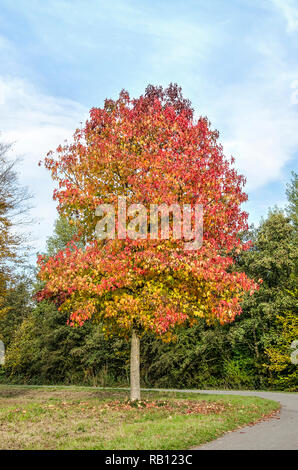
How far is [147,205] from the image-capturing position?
1274 centimetres

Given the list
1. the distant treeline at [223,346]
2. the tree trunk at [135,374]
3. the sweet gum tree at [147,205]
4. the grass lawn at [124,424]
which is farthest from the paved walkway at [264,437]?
the distant treeline at [223,346]

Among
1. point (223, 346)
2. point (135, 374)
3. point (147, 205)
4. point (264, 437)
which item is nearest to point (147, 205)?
point (147, 205)

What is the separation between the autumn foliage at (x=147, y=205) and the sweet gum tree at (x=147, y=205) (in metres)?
0.03

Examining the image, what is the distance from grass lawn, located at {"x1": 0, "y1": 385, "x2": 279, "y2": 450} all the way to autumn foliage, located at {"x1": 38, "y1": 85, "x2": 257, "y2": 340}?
7.58ft

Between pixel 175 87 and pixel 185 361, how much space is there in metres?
16.3

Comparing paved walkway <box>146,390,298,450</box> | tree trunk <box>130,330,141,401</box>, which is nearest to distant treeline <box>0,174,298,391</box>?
tree trunk <box>130,330,141,401</box>

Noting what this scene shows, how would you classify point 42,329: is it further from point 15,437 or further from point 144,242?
point 15,437

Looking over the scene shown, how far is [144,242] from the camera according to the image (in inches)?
474

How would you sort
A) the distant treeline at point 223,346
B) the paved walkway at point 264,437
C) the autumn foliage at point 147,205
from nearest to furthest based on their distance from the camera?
1. the paved walkway at point 264,437
2. the autumn foliage at point 147,205
3. the distant treeline at point 223,346

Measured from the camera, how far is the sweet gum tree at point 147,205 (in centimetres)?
1205

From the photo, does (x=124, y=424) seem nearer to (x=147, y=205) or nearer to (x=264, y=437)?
(x=264, y=437)

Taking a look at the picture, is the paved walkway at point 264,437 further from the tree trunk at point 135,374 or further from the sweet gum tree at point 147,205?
the tree trunk at point 135,374

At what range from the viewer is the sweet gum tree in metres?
12.1
